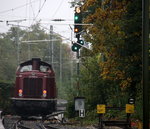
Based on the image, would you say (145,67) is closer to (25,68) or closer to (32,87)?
(32,87)

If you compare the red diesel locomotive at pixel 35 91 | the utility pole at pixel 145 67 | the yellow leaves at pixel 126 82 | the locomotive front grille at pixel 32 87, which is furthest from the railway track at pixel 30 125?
the utility pole at pixel 145 67

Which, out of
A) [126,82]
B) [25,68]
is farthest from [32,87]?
[126,82]

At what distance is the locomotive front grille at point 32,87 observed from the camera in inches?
957

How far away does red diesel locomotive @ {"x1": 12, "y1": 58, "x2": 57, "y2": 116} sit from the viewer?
23969mm

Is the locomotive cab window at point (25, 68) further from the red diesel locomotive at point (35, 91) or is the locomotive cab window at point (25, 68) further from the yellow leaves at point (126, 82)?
the yellow leaves at point (126, 82)

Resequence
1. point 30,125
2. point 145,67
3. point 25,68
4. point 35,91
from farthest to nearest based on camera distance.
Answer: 1. point 25,68
2. point 35,91
3. point 30,125
4. point 145,67

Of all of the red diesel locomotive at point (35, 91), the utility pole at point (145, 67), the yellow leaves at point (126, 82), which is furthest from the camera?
the red diesel locomotive at point (35, 91)

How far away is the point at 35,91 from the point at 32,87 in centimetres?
30

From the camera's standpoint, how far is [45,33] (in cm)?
9100

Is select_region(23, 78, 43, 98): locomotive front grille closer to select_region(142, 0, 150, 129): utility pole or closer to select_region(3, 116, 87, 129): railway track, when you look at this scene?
select_region(3, 116, 87, 129): railway track

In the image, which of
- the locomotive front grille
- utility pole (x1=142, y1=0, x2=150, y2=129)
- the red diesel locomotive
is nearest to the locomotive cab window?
the red diesel locomotive

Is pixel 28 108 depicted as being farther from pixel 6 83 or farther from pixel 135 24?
pixel 135 24

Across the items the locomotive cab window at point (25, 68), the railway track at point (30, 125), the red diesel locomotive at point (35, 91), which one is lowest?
the railway track at point (30, 125)

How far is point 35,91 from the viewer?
2439cm
